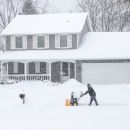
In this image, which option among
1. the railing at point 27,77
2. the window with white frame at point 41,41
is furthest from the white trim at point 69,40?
the railing at point 27,77

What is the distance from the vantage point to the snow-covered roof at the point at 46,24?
A: 4253 cm

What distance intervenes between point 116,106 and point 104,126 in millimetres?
6143

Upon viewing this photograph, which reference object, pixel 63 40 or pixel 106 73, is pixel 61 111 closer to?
pixel 106 73

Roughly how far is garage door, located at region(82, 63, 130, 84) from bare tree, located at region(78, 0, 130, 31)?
21.6 meters

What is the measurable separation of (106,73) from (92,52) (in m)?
2.30

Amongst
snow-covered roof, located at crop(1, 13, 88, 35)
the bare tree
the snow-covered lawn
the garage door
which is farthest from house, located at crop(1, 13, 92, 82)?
the bare tree

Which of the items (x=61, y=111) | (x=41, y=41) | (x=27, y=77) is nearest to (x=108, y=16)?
(x=41, y=41)

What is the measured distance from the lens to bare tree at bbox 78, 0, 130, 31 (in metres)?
61.4

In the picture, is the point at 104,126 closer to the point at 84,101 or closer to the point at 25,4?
the point at 84,101

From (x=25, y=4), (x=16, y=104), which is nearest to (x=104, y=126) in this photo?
(x=16, y=104)

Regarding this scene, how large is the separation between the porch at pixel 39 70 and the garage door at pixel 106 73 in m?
1.82

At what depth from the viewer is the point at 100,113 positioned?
2208cm

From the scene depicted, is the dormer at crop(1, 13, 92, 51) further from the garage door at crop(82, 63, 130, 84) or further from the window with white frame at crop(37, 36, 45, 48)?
the garage door at crop(82, 63, 130, 84)

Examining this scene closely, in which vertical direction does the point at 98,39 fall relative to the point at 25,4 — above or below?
below
